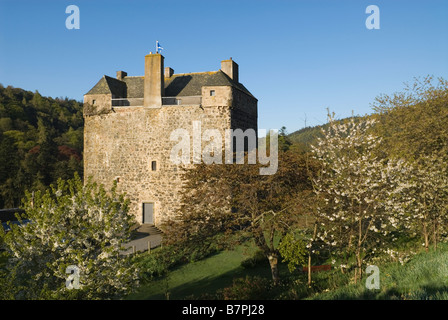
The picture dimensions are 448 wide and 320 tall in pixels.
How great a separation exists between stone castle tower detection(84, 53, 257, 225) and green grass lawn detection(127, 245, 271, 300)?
8.23 m

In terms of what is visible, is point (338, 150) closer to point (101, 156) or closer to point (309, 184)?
point (309, 184)

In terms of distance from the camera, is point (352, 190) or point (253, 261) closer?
point (352, 190)

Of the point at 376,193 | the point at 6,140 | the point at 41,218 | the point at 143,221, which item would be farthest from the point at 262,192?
the point at 6,140

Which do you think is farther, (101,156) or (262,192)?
(101,156)

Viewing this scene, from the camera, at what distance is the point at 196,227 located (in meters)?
14.1

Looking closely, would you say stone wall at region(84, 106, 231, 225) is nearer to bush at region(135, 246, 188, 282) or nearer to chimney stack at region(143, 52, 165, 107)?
chimney stack at region(143, 52, 165, 107)

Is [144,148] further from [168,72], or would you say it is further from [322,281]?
[322,281]

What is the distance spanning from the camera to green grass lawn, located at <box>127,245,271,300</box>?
14.5m

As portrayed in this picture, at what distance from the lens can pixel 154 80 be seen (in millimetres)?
26469

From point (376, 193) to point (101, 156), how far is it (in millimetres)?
22122

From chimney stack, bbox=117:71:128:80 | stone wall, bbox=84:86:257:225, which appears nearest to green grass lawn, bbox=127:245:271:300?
stone wall, bbox=84:86:257:225

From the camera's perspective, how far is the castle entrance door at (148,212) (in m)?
26.9

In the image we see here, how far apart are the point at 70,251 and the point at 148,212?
721 inches

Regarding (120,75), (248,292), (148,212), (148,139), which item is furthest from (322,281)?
(120,75)
